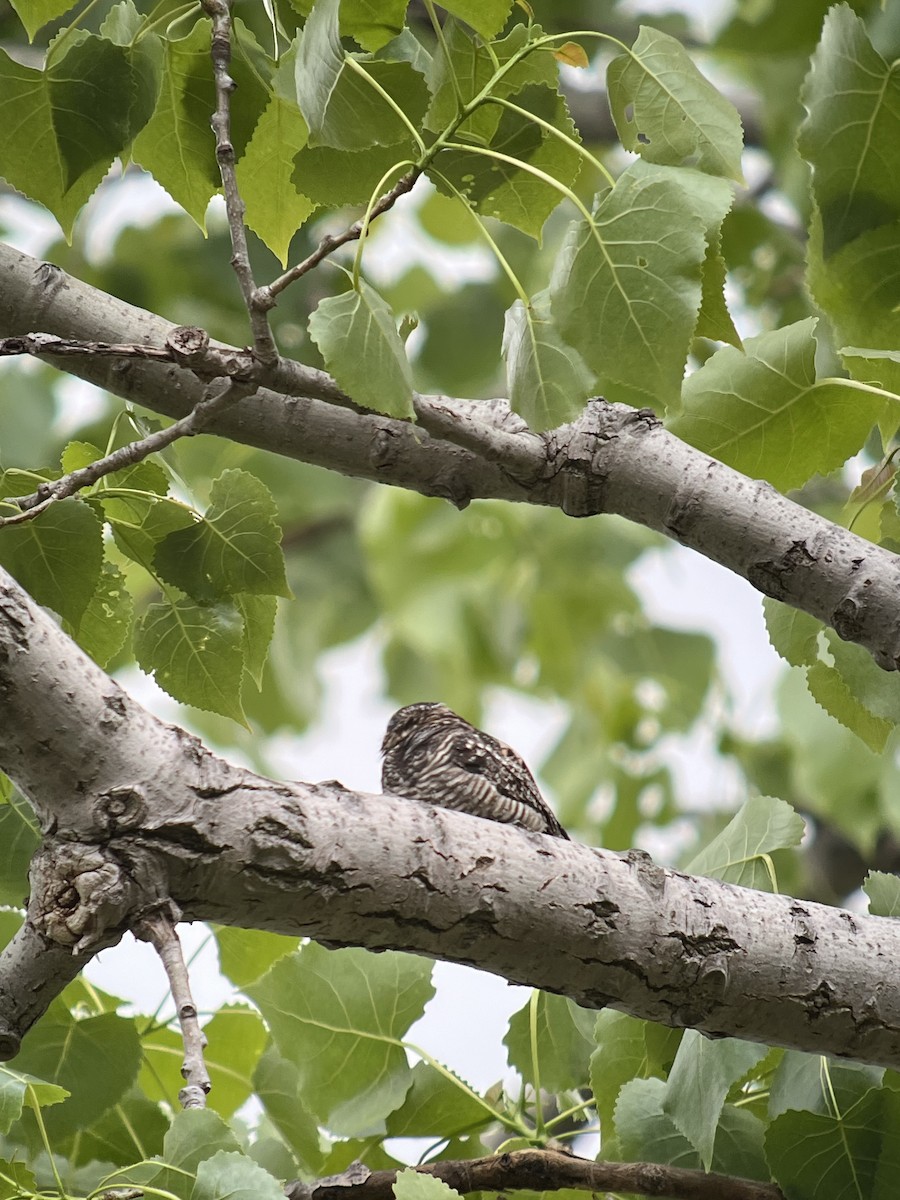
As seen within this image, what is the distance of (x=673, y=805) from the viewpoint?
3594 mm

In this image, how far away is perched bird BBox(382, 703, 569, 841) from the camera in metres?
1.77

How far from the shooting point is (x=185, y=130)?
112 cm

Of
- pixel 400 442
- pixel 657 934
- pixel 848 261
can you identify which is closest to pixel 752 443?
pixel 848 261

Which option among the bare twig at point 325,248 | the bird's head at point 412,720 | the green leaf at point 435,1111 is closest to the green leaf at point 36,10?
the bare twig at point 325,248

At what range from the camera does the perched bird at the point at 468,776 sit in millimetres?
1773

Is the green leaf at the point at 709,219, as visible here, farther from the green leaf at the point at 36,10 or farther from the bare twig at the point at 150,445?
the green leaf at the point at 36,10

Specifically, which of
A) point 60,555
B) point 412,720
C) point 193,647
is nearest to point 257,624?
point 193,647

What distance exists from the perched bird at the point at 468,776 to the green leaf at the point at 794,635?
0.53m

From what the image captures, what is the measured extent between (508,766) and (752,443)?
2.52 feet

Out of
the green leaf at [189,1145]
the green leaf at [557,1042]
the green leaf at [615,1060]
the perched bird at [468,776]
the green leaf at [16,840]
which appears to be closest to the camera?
the green leaf at [189,1145]

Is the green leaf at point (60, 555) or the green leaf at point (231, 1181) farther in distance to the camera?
the green leaf at point (60, 555)

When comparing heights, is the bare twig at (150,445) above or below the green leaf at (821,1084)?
above

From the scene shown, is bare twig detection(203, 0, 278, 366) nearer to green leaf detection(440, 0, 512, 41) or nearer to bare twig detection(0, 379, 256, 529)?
bare twig detection(0, 379, 256, 529)

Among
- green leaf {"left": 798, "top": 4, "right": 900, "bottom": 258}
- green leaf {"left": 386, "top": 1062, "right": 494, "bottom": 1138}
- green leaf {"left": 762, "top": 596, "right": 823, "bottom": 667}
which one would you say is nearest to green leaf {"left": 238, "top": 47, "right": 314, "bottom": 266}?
green leaf {"left": 798, "top": 4, "right": 900, "bottom": 258}
